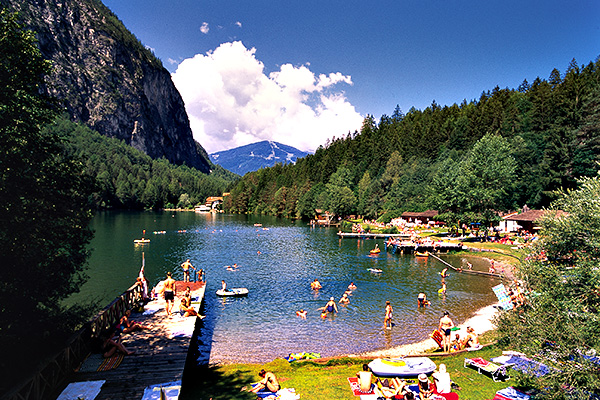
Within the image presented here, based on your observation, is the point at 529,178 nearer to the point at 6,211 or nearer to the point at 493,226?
the point at 493,226

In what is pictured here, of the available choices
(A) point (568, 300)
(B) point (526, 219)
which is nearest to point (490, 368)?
(A) point (568, 300)

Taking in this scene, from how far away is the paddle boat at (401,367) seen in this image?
558 inches

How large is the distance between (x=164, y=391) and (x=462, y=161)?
8046 centimetres

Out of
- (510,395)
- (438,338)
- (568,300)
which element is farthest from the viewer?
(438,338)

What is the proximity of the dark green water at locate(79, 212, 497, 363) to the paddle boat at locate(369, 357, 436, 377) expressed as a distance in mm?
6131

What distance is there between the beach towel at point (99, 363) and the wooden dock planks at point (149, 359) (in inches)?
9.3

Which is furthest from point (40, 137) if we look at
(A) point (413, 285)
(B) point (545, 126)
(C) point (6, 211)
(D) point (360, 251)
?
(B) point (545, 126)

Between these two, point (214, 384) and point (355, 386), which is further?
point (214, 384)

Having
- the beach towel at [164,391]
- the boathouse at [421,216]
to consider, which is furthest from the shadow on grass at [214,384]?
the boathouse at [421,216]

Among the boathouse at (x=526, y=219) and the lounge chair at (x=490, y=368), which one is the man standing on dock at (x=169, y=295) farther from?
the boathouse at (x=526, y=219)

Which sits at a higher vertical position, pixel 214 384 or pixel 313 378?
pixel 313 378

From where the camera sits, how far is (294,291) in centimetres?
3466

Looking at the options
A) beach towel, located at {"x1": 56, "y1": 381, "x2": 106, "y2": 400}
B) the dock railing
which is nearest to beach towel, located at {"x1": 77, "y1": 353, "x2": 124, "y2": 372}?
the dock railing

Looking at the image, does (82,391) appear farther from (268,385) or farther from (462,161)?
(462,161)
